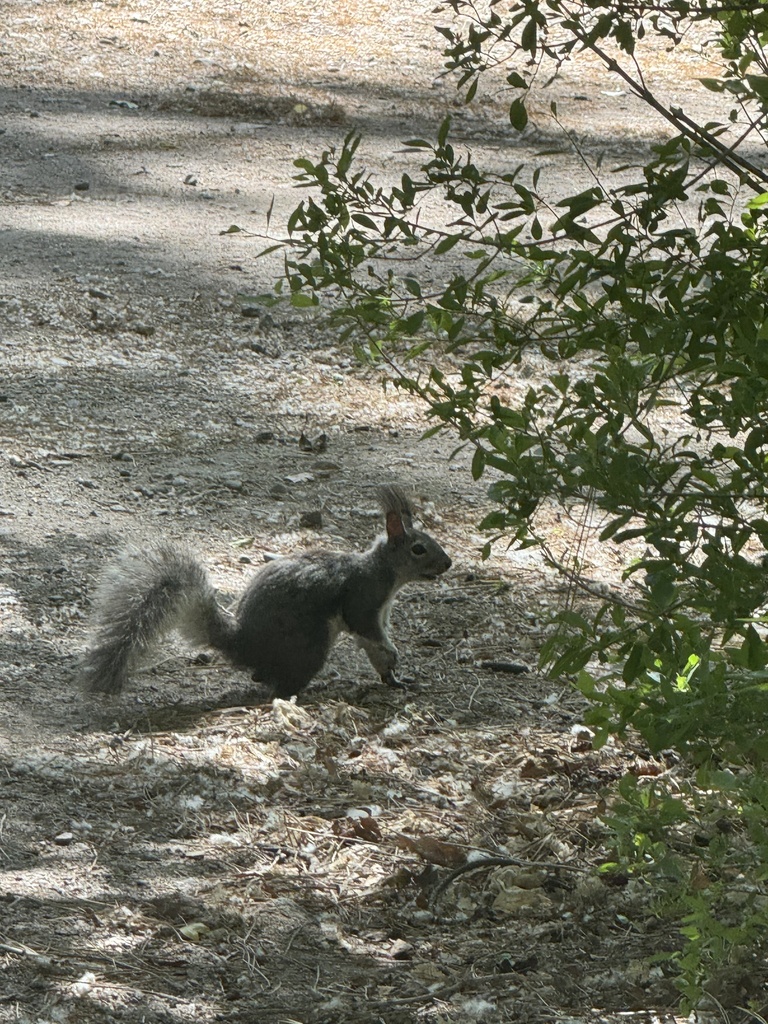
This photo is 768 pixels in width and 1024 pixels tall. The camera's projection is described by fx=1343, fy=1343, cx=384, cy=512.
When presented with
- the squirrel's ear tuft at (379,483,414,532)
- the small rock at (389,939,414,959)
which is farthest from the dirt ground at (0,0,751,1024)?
the squirrel's ear tuft at (379,483,414,532)

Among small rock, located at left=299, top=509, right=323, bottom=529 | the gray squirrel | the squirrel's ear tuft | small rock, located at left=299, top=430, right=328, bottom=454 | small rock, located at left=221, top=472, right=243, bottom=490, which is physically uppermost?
the squirrel's ear tuft

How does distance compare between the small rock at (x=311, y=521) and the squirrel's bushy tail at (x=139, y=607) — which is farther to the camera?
the small rock at (x=311, y=521)

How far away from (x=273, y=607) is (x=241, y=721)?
39 cm

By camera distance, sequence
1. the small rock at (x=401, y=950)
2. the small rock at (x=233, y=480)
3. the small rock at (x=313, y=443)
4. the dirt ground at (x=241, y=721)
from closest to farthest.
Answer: the dirt ground at (x=241, y=721) < the small rock at (x=401, y=950) < the small rock at (x=233, y=480) < the small rock at (x=313, y=443)

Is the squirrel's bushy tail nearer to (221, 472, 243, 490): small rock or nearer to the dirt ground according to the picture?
the dirt ground

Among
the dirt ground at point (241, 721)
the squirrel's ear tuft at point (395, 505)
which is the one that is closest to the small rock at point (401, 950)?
the dirt ground at point (241, 721)

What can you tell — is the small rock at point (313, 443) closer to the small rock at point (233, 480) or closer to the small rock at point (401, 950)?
the small rock at point (233, 480)

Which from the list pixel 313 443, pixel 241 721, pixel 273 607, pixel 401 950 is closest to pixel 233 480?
pixel 313 443

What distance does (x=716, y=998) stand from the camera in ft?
9.30

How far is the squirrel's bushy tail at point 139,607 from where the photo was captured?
4023 mm

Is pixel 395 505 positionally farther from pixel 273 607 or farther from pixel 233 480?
pixel 233 480

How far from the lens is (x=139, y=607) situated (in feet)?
13.3

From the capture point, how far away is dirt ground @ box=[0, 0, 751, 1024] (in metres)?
2.98

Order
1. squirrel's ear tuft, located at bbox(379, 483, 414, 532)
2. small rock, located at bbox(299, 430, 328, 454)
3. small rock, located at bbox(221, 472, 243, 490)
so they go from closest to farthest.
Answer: squirrel's ear tuft, located at bbox(379, 483, 414, 532), small rock, located at bbox(221, 472, 243, 490), small rock, located at bbox(299, 430, 328, 454)
